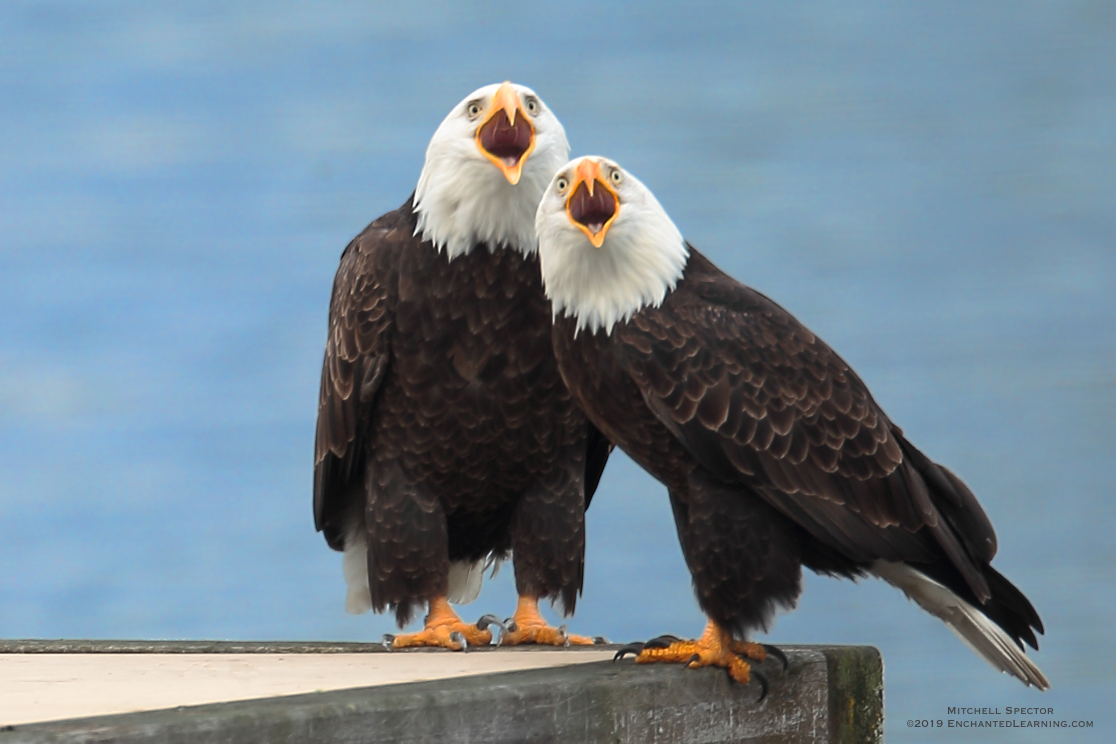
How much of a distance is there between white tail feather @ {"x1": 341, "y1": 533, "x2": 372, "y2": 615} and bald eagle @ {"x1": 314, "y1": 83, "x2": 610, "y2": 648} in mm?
206

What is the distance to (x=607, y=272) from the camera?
2.99 meters

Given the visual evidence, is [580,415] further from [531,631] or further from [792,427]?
[792,427]

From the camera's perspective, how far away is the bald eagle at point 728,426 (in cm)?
297

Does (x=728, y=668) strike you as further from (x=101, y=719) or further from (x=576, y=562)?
(x=101, y=719)

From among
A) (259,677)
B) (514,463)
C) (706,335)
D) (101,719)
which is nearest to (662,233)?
(706,335)

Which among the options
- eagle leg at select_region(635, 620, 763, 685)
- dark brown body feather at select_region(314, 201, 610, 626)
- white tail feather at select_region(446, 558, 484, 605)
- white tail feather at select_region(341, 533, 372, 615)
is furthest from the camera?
white tail feather at select_region(446, 558, 484, 605)

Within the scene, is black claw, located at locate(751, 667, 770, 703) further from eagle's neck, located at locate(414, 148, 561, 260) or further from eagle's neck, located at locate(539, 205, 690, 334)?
eagle's neck, located at locate(414, 148, 561, 260)

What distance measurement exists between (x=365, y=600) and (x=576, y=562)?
766mm

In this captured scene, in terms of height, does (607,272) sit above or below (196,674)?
above

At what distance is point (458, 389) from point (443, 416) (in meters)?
0.08

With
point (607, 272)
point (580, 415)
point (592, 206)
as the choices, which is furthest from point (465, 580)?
point (592, 206)

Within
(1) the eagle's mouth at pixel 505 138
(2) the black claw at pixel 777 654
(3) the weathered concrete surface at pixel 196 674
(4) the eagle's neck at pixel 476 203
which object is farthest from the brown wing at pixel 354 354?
(2) the black claw at pixel 777 654

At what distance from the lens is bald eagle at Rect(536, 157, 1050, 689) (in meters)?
2.97

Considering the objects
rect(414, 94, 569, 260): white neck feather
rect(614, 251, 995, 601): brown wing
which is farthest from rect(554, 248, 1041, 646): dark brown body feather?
rect(414, 94, 569, 260): white neck feather
